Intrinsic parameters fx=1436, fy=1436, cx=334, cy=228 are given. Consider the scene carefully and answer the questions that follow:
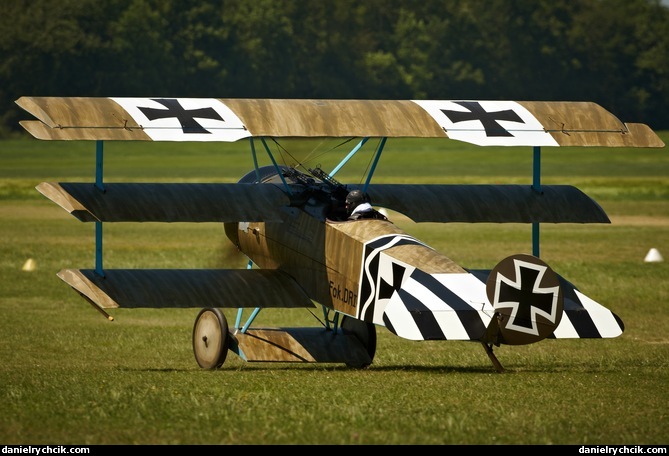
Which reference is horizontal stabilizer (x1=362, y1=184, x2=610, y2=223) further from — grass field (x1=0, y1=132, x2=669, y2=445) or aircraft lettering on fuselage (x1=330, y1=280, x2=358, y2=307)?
aircraft lettering on fuselage (x1=330, y1=280, x2=358, y2=307)

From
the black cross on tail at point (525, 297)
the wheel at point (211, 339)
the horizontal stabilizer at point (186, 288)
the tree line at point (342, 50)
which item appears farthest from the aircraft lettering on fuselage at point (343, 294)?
the tree line at point (342, 50)

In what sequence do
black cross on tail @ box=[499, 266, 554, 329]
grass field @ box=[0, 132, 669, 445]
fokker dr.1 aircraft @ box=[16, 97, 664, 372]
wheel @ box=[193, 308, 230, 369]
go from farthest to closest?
wheel @ box=[193, 308, 230, 369], fokker dr.1 aircraft @ box=[16, 97, 664, 372], black cross on tail @ box=[499, 266, 554, 329], grass field @ box=[0, 132, 669, 445]

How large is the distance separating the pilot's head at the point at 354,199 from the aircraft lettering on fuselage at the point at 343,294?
0.72 metres

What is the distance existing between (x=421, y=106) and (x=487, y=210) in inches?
56.1

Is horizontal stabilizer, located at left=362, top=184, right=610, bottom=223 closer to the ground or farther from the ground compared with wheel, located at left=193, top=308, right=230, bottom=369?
farther from the ground

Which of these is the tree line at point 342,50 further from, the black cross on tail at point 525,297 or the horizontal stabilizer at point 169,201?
the black cross on tail at point 525,297

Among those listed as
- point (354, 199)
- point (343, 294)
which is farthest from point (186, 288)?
point (354, 199)

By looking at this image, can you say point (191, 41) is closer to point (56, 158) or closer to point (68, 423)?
point (56, 158)

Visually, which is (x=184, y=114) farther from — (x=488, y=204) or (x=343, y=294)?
(x=488, y=204)

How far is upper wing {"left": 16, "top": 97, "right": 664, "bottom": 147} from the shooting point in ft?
41.6

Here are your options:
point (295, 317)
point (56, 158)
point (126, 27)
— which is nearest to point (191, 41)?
point (126, 27)

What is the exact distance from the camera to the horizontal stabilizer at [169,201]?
12812 millimetres

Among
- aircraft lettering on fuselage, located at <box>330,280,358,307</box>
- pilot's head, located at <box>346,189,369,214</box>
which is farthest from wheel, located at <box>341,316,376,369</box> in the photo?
pilot's head, located at <box>346,189,369,214</box>

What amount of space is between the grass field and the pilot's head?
5.10 feet
